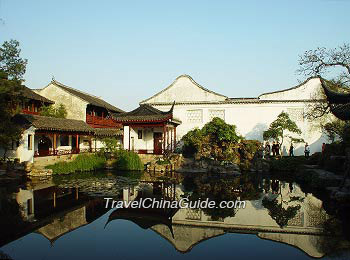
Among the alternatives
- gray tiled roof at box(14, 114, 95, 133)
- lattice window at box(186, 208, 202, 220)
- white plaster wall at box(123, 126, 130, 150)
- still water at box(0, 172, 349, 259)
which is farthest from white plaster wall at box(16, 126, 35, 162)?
lattice window at box(186, 208, 202, 220)

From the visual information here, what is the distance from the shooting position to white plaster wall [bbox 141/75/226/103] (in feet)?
78.9

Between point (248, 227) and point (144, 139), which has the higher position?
point (144, 139)

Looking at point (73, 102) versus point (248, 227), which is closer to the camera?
point (248, 227)

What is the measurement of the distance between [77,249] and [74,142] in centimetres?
1990

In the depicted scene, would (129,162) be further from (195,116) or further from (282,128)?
(282,128)

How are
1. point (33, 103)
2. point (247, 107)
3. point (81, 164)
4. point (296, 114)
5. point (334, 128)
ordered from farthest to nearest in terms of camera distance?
1. point (33, 103)
2. point (247, 107)
3. point (296, 114)
4. point (334, 128)
5. point (81, 164)

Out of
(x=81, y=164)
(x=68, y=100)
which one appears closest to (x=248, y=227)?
(x=81, y=164)

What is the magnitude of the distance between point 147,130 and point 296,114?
11856 mm

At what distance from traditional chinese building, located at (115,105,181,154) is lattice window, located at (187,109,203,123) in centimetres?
115

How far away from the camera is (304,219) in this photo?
26.8 feet

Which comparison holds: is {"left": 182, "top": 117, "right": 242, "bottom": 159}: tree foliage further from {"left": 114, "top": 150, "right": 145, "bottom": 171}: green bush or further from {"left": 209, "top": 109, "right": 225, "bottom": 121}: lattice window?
{"left": 209, "top": 109, "right": 225, "bottom": 121}: lattice window

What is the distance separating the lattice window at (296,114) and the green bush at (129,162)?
12206mm

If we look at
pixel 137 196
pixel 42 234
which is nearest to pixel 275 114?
pixel 137 196

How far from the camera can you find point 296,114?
884 inches
